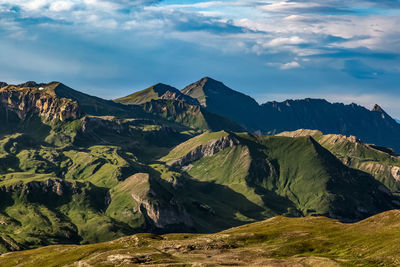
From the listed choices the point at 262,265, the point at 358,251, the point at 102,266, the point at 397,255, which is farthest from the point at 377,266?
the point at 102,266

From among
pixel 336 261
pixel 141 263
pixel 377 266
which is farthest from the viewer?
pixel 141 263

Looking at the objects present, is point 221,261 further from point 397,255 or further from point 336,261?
point 397,255

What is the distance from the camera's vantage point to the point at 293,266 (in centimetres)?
18100

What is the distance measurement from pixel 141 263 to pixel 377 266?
85893 millimetres

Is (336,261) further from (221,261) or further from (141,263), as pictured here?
(141,263)

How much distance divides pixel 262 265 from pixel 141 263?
46.6 m

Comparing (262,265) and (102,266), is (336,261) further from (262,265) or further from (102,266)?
(102,266)

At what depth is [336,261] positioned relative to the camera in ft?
603

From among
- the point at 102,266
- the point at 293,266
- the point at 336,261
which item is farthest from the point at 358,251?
the point at 102,266

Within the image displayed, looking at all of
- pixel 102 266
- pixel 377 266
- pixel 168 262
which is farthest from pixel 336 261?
pixel 102 266

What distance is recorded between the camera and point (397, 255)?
580ft

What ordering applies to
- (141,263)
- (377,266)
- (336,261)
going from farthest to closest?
(141,263), (336,261), (377,266)

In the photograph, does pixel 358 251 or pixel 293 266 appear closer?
pixel 293 266

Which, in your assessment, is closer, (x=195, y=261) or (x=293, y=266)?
(x=293, y=266)
